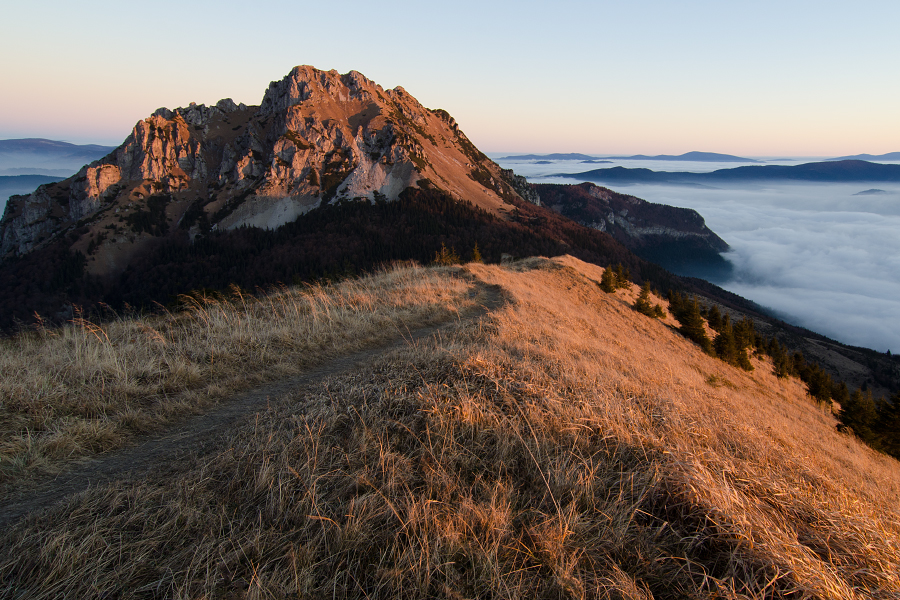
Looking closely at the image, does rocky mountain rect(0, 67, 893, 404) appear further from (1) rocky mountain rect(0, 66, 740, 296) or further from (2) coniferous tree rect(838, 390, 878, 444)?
(2) coniferous tree rect(838, 390, 878, 444)

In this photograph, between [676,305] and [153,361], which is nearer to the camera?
[153,361]

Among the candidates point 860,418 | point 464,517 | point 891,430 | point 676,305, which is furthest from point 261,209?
point 464,517

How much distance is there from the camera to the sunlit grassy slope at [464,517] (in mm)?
2256

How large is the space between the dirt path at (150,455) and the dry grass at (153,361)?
0.26 m

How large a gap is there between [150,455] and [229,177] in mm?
191853

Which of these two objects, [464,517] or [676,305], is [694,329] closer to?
[676,305]

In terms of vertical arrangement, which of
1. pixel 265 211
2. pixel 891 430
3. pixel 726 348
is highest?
pixel 265 211

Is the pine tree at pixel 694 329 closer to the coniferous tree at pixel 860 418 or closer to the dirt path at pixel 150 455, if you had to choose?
the coniferous tree at pixel 860 418

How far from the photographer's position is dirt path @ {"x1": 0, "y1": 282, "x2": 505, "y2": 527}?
10.5 feet

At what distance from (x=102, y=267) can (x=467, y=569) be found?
17855cm

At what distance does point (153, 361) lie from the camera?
6023mm

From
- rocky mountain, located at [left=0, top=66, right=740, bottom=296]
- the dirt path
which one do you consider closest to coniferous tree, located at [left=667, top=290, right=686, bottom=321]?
the dirt path

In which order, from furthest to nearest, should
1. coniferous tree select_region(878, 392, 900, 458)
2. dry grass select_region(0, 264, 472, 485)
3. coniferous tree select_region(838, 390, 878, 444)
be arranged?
coniferous tree select_region(878, 392, 900, 458), coniferous tree select_region(838, 390, 878, 444), dry grass select_region(0, 264, 472, 485)

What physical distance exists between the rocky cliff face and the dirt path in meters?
144
